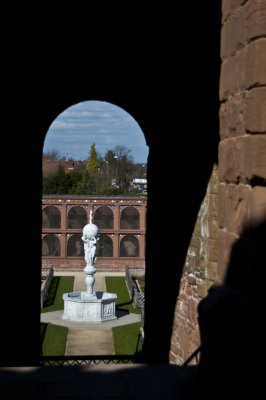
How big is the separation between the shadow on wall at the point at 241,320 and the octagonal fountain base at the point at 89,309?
15328 millimetres

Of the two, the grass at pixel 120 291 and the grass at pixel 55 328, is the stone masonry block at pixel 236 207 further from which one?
the grass at pixel 120 291

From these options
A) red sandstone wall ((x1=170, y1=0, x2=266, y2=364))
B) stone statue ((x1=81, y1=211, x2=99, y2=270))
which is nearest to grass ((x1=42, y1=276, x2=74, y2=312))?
stone statue ((x1=81, y1=211, x2=99, y2=270))

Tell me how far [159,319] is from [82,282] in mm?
16355

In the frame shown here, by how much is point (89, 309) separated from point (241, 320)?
1583 centimetres

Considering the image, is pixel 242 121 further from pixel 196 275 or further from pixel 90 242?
pixel 90 242

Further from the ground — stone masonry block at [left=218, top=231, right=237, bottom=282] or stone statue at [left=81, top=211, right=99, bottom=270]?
stone masonry block at [left=218, top=231, right=237, bottom=282]

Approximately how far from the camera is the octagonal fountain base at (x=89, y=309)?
18.2m

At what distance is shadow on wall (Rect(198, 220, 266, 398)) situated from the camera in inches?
108

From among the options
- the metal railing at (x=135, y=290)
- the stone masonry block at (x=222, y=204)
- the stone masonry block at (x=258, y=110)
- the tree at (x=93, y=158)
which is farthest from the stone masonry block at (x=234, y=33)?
the tree at (x=93, y=158)

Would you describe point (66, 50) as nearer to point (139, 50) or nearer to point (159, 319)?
point (139, 50)

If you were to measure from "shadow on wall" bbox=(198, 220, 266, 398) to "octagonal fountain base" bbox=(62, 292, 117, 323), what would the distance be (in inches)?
603

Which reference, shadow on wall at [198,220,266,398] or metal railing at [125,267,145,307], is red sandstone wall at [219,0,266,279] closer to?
shadow on wall at [198,220,266,398]

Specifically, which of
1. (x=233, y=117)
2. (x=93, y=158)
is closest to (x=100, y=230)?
(x=233, y=117)

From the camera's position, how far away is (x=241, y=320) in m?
2.82
